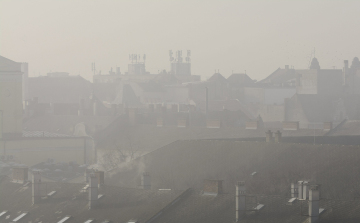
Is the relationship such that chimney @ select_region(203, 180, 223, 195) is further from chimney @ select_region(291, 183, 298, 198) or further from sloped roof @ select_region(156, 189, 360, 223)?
chimney @ select_region(291, 183, 298, 198)

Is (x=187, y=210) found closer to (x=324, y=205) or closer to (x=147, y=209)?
(x=147, y=209)

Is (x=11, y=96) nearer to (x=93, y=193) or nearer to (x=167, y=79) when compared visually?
(x=93, y=193)

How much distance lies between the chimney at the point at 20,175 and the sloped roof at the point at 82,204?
1.73m

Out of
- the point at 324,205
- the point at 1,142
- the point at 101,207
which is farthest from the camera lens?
the point at 1,142

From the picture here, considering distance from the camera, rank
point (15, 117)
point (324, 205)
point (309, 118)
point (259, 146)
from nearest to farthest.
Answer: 1. point (324, 205)
2. point (259, 146)
3. point (15, 117)
4. point (309, 118)

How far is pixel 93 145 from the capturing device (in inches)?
2768

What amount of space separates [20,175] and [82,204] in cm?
797

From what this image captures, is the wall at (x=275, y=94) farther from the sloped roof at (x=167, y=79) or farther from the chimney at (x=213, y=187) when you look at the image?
the chimney at (x=213, y=187)

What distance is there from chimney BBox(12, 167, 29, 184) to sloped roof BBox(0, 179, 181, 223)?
5.67ft

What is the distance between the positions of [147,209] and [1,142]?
3153 cm

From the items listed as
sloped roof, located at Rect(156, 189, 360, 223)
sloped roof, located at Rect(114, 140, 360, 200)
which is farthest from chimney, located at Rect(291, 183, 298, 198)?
sloped roof, located at Rect(156, 189, 360, 223)

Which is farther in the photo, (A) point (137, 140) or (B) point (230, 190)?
(A) point (137, 140)

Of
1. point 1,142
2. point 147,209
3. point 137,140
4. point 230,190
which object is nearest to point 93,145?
point 137,140

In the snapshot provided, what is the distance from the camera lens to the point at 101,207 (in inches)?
1318
